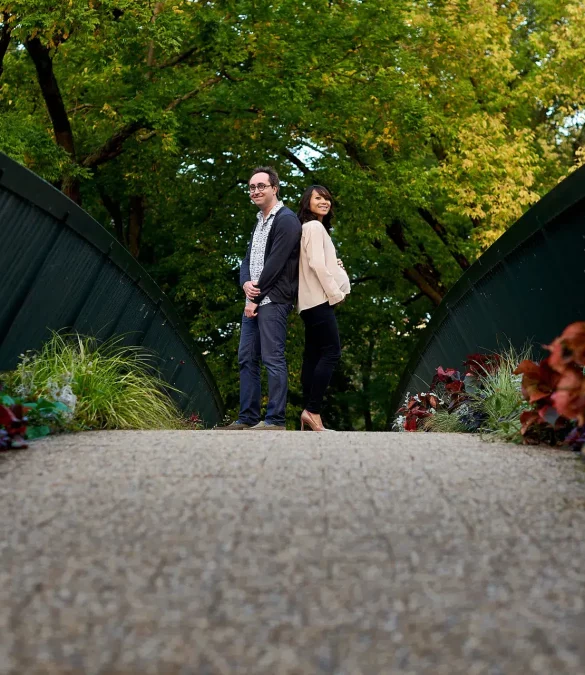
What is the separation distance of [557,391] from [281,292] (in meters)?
3.87

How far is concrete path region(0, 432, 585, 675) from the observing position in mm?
2455

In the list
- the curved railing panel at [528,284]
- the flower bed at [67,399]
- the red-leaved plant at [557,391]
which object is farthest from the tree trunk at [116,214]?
the red-leaved plant at [557,391]

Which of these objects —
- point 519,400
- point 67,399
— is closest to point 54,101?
point 67,399

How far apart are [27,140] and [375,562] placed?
46.9 ft

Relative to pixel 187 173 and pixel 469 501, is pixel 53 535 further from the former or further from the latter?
pixel 187 173

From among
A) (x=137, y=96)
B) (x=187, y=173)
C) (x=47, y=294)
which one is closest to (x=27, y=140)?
(x=137, y=96)

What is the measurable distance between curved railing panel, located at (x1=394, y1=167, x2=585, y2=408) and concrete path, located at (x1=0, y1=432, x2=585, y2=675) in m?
2.57

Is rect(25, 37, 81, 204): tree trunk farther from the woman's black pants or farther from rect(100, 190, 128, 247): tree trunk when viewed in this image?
the woman's black pants

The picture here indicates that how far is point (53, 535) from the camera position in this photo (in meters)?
3.32

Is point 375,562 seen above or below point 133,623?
above

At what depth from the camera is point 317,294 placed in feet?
26.3

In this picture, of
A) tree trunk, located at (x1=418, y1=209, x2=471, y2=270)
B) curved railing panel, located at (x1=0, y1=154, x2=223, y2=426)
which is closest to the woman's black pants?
curved railing panel, located at (x1=0, y1=154, x2=223, y2=426)

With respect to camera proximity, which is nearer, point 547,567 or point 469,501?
point 547,567

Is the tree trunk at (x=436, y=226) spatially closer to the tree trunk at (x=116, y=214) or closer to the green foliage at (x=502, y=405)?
the tree trunk at (x=116, y=214)
